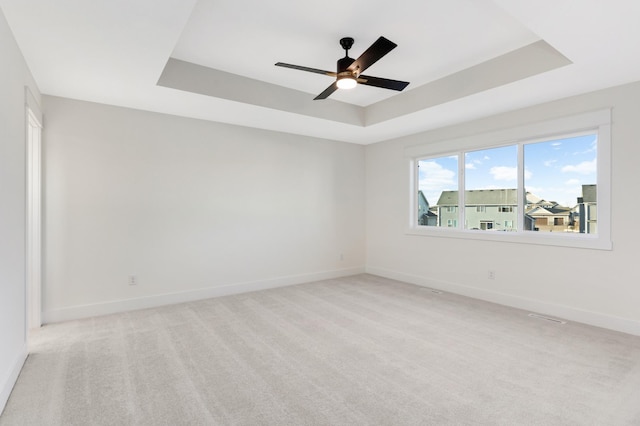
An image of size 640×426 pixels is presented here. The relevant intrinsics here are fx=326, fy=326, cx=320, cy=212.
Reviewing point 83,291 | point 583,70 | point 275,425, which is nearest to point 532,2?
point 583,70

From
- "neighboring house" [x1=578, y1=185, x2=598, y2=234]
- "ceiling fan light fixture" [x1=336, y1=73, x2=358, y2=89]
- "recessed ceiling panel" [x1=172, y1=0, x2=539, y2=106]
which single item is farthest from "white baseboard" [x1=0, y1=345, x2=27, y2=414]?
"neighboring house" [x1=578, y1=185, x2=598, y2=234]

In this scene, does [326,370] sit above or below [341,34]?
below

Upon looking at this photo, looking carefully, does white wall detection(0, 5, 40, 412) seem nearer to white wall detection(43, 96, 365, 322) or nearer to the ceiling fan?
white wall detection(43, 96, 365, 322)

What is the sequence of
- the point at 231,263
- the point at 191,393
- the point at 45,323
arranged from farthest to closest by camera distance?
the point at 231,263 < the point at 45,323 < the point at 191,393

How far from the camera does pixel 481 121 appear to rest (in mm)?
4344

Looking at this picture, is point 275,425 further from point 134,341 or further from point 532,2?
point 532,2

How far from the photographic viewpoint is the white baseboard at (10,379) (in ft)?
6.51

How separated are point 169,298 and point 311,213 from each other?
2.46 meters

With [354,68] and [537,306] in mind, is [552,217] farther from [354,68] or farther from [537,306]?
[354,68]

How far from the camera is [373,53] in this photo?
2.45m

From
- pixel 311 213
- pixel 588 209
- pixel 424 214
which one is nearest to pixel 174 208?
pixel 311 213

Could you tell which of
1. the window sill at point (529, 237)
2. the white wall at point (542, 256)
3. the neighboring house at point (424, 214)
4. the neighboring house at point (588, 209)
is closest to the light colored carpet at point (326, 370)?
the white wall at point (542, 256)

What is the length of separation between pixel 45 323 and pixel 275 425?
3.04 m

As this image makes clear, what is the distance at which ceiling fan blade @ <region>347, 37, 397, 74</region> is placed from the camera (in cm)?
227
